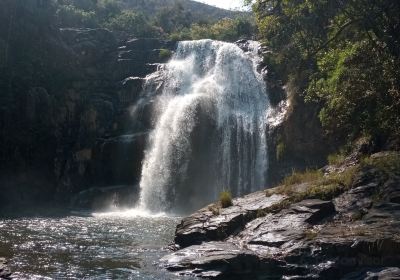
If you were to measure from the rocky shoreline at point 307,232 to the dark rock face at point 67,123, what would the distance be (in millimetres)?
17034

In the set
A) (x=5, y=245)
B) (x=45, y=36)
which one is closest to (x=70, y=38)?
(x=45, y=36)

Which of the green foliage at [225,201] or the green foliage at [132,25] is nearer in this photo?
the green foliage at [225,201]

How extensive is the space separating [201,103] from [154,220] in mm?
11949

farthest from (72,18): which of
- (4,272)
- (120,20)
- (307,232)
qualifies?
(307,232)

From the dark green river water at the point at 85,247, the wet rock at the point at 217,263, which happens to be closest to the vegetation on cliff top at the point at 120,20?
the dark green river water at the point at 85,247

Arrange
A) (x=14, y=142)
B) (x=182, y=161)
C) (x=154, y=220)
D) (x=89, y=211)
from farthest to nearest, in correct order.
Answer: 1. (x=14, y=142)
2. (x=182, y=161)
3. (x=89, y=211)
4. (x=154, y=220)

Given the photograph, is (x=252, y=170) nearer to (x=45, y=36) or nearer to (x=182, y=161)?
(x=182, y=161)

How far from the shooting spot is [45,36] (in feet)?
135

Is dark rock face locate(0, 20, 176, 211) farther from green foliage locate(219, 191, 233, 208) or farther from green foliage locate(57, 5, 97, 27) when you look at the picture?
green foliage locate(219, 191, 233, 208)

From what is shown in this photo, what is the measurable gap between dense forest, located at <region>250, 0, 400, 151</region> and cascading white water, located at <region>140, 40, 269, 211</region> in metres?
8.69

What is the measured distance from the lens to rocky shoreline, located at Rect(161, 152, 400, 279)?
11.2m

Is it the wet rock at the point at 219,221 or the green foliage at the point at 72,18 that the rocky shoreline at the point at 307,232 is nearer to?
the wet rock at the point at 219,221

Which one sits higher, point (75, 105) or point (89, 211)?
point (75, 105)

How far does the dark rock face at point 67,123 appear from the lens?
109 ft
